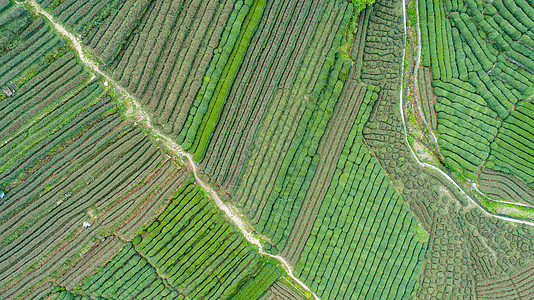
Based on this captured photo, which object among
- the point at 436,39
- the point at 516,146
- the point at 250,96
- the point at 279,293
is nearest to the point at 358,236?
the point at 279,293

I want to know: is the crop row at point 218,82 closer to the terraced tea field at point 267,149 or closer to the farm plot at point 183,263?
the terraced tea field at point 267,149

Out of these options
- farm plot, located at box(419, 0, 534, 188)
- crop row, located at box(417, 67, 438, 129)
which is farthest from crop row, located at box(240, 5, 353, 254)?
farm plot, located at box(419, 0, 534, 188)

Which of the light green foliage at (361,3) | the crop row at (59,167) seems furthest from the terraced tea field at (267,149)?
the light green foliage at (361,3)

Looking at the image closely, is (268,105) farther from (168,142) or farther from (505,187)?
(505,187)

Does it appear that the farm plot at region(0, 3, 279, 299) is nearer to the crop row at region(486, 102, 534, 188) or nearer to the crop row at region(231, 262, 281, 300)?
the crop row at region(231, 262, 281, 300)

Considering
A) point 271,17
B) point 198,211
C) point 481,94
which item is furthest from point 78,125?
point 481,94

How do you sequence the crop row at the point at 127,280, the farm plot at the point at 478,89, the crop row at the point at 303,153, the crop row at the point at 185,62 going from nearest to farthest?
the crop row at the point at 127,280 < the crop row at the point at 185,62 < the crop row at the point at 303,153 < the farm plot at the point at 478,89
